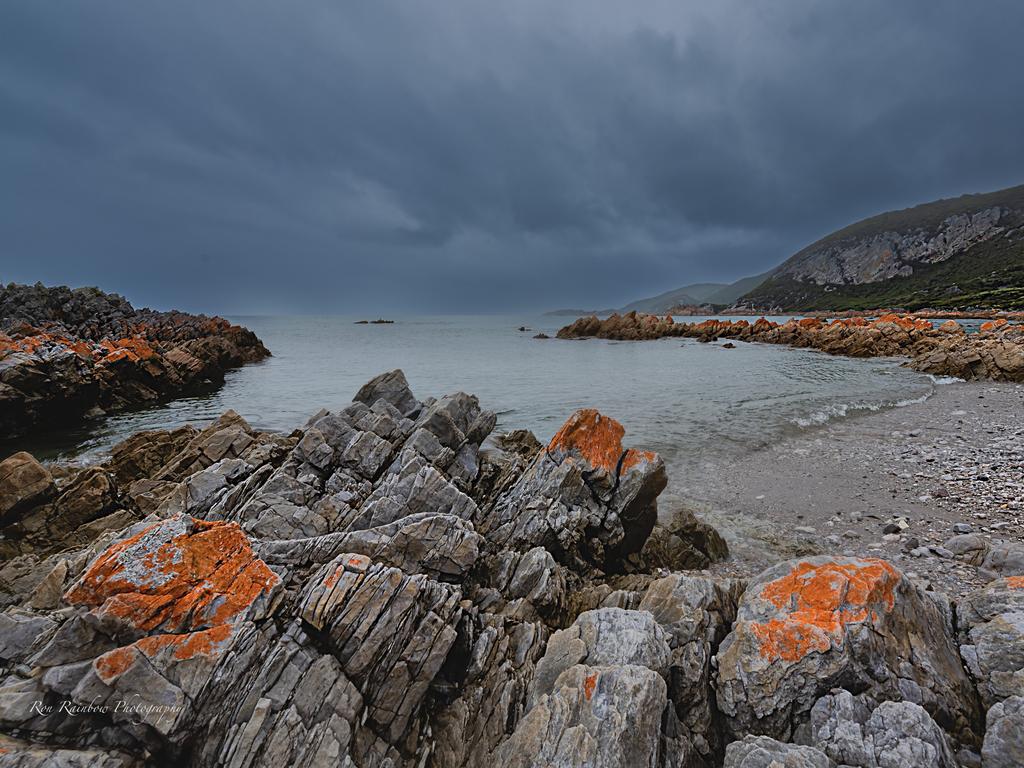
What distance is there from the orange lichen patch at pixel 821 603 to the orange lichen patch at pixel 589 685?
2406 millimetres

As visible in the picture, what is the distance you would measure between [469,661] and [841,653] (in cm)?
512

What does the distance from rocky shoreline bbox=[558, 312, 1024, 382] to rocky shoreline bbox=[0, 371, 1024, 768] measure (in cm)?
3794

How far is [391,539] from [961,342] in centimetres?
6010

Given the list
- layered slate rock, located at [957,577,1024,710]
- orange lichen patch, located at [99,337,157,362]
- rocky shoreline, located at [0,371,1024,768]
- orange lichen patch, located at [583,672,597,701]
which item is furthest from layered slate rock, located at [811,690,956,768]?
orange lichen patch, located at [99,337,157,362]

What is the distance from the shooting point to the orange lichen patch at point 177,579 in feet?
17.5

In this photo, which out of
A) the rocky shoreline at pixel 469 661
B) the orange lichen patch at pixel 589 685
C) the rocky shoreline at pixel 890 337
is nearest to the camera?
the rocky shoreline at pixel 469 661

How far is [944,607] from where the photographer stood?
6.43 m

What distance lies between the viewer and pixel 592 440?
41.3 ft

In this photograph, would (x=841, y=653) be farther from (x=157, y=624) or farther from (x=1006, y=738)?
(x=157, y=624)

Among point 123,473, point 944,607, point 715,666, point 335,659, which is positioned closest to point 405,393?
point 123,473

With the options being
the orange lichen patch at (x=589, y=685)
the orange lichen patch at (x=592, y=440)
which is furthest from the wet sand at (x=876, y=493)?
the orange lichen patch at (x=589, y=685)

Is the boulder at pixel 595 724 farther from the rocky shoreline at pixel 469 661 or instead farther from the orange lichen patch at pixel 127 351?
the orange lichen patch at pixel 127 351

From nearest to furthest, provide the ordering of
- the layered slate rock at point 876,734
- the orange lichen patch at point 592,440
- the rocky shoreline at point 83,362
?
the layered slate rock at point 876,734 < the orange lichen patch at point 592,440 < the rocky shoreline at point 83,362

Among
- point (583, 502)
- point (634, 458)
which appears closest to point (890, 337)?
point (634, 458)
